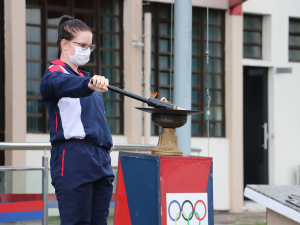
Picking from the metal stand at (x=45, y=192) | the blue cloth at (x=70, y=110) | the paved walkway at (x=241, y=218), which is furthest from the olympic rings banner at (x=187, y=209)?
the paved walkway at (x=241, y=218)

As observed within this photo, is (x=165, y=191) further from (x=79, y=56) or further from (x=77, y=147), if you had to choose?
(x=79, y=56)

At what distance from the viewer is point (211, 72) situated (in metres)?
7.95

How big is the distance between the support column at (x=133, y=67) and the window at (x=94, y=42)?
0.13 meters

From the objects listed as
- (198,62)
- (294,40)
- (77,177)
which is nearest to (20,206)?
(77,177)

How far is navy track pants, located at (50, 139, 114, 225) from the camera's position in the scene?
2379 mm

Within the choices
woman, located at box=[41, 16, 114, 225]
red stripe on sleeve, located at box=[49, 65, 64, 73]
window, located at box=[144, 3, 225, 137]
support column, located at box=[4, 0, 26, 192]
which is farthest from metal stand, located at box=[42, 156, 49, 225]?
window, located at box=[144, 3, 225, 137]

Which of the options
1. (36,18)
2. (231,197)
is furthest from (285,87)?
(36,18)

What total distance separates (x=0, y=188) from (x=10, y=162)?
195cm

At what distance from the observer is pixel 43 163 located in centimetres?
457

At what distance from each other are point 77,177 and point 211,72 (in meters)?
5.80

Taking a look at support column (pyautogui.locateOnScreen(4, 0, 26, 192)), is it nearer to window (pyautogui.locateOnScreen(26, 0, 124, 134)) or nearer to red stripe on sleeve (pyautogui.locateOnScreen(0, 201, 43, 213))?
window (pyautogui.locateOnScreen(26, 0, 124, 134))

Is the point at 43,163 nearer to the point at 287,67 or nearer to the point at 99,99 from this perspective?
the point at 99,99

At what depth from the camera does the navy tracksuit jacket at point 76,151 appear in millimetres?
2377

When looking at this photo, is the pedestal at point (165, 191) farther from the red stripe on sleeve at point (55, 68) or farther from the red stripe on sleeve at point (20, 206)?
the red stripe on sleeve at point (20, 206)
